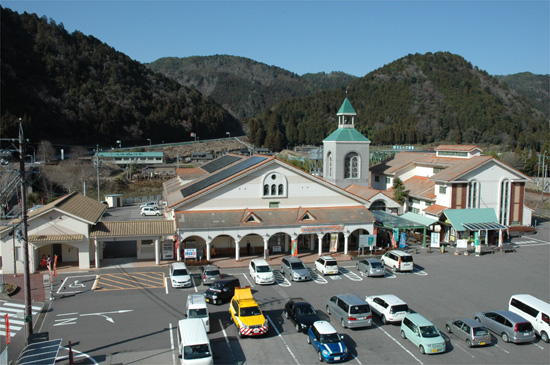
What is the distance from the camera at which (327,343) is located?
15.4 meters

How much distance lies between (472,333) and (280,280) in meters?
11.1

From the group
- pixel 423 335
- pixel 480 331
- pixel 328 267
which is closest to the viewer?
pixel 423 335

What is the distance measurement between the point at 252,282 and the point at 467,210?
65.7 feet

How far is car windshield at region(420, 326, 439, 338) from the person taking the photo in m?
16.0

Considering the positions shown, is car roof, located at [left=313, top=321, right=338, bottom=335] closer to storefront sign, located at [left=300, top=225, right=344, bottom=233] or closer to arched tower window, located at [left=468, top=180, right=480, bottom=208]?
storefront sign, located at [left=300, top=225, right=344, bottom=233]

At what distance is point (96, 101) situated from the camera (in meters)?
116

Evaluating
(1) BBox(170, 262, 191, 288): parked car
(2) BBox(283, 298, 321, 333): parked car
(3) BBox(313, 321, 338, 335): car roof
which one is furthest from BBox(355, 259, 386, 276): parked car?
(1) BBox(170, 262, 191, 288): parked car

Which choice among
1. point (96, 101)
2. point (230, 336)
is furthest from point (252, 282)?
point (96, 101)

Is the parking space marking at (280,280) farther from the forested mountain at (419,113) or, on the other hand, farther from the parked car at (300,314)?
the forested mountain at (419,113)

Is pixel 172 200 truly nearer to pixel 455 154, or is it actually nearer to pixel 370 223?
pixel 370 223

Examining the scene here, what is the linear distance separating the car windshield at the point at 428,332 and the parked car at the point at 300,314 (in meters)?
4.16

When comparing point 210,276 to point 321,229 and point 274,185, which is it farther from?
point 274,185

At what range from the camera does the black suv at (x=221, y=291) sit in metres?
20.8

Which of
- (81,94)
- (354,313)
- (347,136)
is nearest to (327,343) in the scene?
(354,313)
